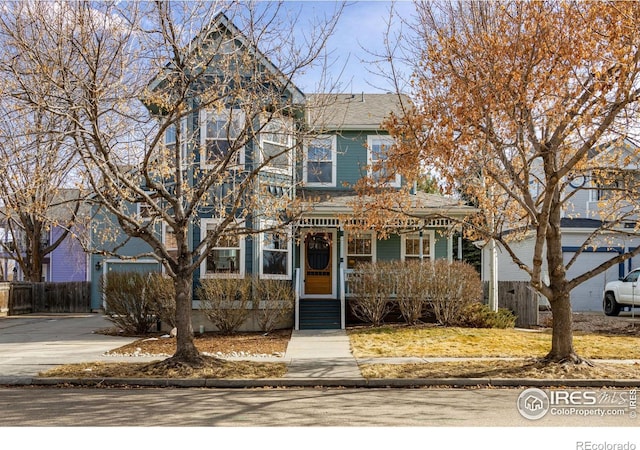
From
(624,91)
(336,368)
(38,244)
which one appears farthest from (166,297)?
(38,244)

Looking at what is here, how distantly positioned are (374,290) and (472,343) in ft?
13.0

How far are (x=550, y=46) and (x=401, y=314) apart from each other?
11023 millimetres

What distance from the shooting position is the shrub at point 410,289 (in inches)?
711

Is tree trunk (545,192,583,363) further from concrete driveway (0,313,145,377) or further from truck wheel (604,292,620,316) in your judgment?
truck wheel (604,292,620,316)

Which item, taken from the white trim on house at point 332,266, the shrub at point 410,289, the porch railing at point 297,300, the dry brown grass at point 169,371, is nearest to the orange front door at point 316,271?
the white trim on house at point 332,266

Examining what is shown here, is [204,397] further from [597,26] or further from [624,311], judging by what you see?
[624,311]

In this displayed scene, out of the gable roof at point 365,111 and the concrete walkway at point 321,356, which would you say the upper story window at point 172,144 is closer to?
the gable roof at point 365,111

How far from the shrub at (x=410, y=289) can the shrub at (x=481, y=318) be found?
1.33 meters

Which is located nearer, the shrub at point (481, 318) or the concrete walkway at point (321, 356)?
the concrete walkway at point (321, 356)

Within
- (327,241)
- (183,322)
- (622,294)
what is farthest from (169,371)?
(622,294)

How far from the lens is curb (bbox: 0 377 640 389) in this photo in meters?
10.3

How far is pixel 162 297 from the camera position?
1702 cm

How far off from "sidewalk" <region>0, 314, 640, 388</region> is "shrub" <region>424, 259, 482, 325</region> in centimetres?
301

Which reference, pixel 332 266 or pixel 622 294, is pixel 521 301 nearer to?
pixel 622 294
